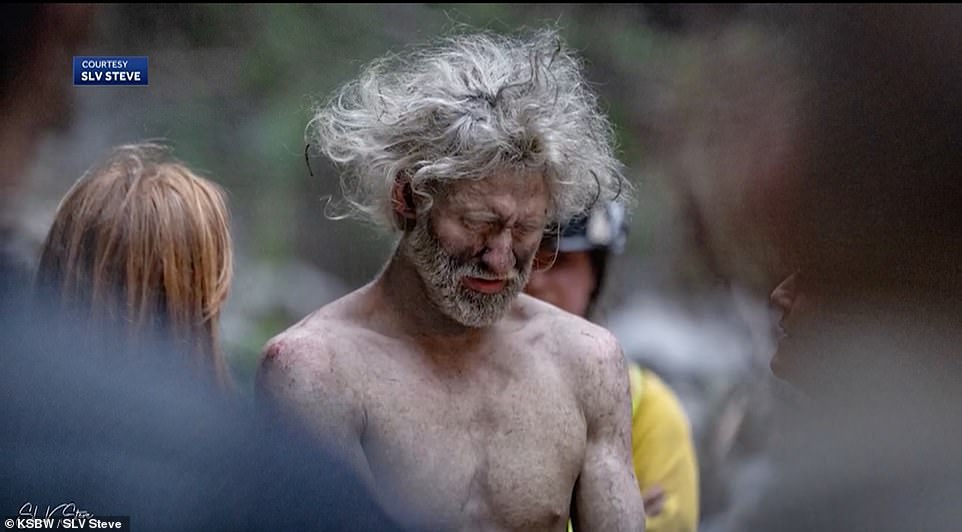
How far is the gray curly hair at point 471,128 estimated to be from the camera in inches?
93.6

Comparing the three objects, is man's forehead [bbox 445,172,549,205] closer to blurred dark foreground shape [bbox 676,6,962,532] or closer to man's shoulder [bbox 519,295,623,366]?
man's shoulder [bbox 519,295,623,366]

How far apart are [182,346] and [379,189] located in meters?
0.44

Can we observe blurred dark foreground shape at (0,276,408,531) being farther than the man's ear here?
No

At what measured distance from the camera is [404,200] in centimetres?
246

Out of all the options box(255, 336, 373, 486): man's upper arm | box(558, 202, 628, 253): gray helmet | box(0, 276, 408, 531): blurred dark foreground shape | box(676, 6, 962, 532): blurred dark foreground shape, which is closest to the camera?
box(676, 6, 962, 532): blurred dark foreground shape

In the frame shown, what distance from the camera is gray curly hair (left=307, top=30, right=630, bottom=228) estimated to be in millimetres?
2377

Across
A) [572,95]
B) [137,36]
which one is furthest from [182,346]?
[137,36]

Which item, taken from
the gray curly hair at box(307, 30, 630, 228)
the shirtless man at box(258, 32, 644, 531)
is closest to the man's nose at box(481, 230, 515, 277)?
the shirtless man at box(258, 32, 644, 531)

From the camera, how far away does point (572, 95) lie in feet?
8.34

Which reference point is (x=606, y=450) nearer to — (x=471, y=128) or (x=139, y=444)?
(x=471, y=128)

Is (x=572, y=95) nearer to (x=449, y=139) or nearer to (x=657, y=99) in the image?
(x=449, y=139)

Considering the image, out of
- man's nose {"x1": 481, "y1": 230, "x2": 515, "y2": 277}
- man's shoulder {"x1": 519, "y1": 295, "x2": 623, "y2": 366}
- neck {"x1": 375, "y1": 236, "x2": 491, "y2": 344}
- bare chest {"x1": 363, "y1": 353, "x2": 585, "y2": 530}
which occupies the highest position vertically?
man's nose {"x1": 481, "y1": 230, "x2": 515, "y2": 277}

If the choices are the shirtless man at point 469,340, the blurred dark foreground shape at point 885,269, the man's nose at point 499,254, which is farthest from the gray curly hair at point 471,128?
the blurred dark foreground shape at point 885,269

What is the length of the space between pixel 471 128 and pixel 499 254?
0.70ft
